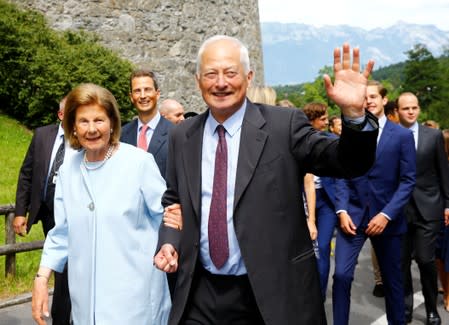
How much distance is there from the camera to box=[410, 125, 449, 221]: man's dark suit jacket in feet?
19.6

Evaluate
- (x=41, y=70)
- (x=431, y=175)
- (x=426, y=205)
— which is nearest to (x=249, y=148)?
(x=426, y=205)

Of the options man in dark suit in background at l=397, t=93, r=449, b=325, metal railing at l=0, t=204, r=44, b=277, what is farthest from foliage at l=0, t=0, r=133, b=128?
man in dark suit in background at l=397, t=93, r=449, b=325

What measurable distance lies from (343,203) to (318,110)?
1227 mm

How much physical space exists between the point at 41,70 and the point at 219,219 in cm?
1021

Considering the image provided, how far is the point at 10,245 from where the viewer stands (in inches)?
257

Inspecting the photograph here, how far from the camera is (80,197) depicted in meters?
3.34

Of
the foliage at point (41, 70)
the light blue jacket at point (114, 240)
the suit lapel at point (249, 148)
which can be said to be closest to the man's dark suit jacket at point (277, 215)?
the suit lapel at point (249, 148)

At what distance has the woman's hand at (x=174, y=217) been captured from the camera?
3037mm

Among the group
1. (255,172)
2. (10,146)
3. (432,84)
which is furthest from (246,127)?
(432,84)

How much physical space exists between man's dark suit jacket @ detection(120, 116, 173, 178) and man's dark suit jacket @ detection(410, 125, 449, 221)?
8.19ft

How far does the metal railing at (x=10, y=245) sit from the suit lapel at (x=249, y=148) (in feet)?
14.1

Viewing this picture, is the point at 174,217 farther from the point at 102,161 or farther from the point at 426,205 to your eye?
the point at 426,205

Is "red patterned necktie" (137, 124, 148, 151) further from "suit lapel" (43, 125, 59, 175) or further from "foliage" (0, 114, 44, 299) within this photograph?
"foliage" (0, 114, 44, 299)

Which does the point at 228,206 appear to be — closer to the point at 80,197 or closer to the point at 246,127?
the point at 246,127
